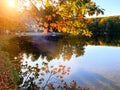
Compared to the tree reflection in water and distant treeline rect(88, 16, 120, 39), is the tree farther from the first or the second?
distant treeline rect(88, 16, 120, 39)

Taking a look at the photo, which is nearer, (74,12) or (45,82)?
(74,12)

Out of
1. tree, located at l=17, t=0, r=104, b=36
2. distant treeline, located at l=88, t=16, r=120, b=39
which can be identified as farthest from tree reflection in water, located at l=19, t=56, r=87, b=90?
distant treeline, located at l=88, t=16, r=120, b=39

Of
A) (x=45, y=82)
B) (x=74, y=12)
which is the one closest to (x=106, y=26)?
(x=45, y=82)

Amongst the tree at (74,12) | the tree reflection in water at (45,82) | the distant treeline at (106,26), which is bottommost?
the distant treeline at (106,26)

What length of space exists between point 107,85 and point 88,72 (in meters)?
5.93

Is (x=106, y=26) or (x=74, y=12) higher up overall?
(x=74, y=12)

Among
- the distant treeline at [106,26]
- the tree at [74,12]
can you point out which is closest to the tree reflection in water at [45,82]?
the tree at [74,12]

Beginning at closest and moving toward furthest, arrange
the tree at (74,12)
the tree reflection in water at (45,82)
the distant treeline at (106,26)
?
1. the tree at (74,12)
2. the tree reflection in water at (45,82)
3. the distant treeline at (106,26)

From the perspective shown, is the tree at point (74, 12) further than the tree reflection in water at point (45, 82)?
No

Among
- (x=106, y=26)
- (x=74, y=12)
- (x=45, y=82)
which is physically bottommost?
(x=106, y=26)

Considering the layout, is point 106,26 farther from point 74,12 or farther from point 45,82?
point 74,12

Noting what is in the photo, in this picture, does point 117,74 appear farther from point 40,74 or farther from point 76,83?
point 40,74

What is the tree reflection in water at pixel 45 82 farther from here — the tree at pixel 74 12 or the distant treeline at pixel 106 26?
the distant treeline at pixel 106 26

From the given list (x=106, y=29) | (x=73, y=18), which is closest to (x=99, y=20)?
(x=106, y=29)
